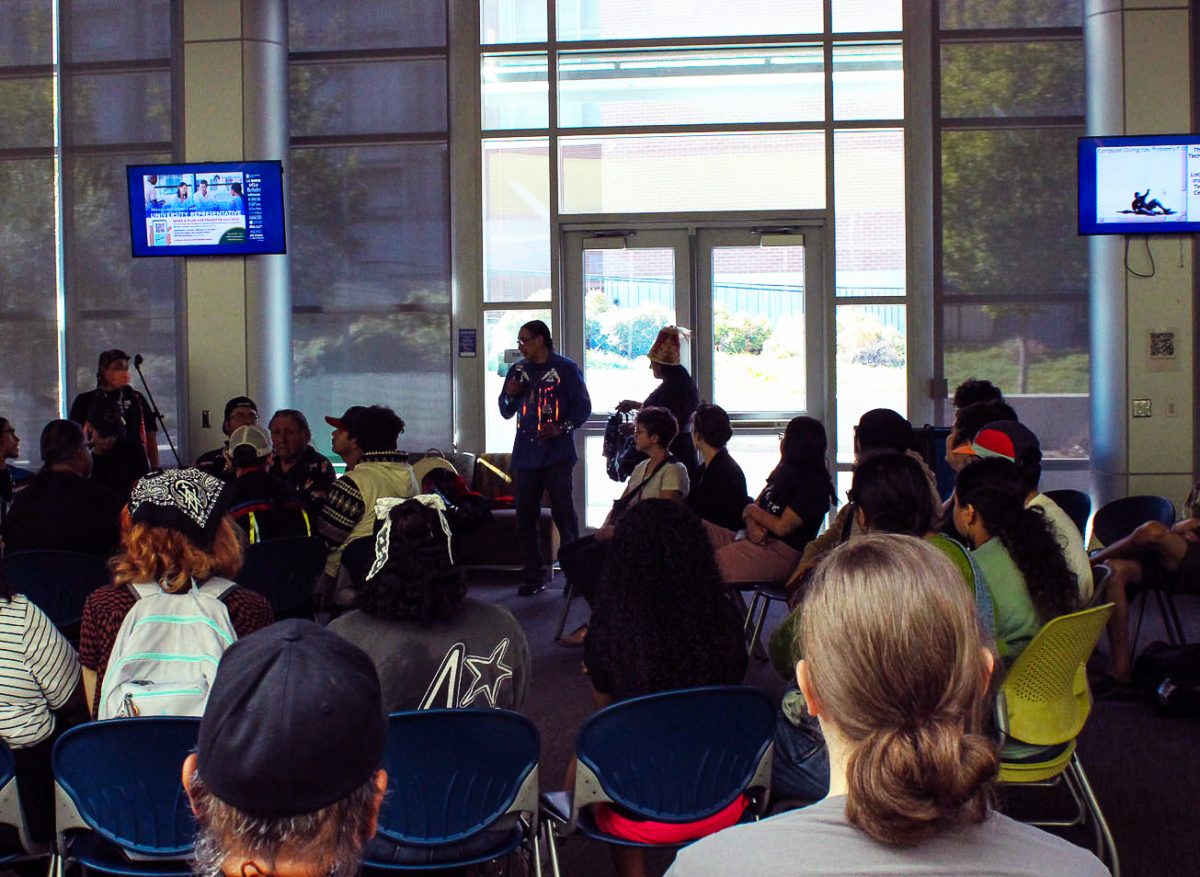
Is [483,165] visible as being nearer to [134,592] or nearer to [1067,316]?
[1067,316]

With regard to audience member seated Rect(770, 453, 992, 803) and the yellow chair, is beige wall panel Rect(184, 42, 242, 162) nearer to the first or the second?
audience member seated Rect(770, 453, 992, 803)

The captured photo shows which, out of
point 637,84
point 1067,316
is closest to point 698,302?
point 637,84

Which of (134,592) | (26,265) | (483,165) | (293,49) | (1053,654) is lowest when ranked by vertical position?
(1053,654)

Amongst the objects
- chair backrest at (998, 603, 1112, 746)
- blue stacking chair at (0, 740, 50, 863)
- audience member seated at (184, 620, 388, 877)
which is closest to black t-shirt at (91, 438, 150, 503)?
blue stacking chair at (0, 740, 50, 863)

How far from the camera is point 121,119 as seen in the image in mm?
10266

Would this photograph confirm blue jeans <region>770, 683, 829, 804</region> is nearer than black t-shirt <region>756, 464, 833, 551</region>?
Result: Yes

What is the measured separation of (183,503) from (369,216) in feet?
24.0

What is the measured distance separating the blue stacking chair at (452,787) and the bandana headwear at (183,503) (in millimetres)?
852

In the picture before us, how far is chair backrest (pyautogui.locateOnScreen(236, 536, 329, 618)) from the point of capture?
527 centimetres

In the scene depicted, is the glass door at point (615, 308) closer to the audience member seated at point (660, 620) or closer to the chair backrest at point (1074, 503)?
the chair backrest at point (1074, 503)

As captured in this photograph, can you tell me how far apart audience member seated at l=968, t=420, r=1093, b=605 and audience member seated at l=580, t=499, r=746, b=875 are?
1.34 m

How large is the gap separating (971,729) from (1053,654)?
2.33 m

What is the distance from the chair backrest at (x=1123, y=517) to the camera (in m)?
6.64

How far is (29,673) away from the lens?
3078 millimetres
